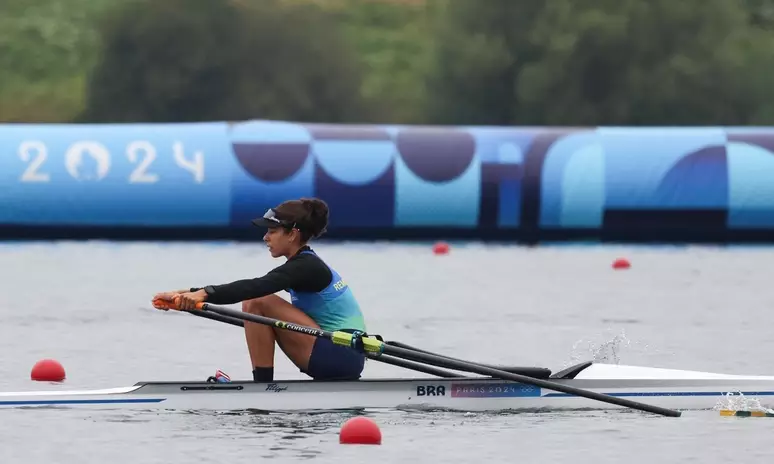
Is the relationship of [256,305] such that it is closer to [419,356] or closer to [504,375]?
[419,356]

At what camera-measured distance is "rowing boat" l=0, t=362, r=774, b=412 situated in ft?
34.9

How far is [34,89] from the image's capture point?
4969cm

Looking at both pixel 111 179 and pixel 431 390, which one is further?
pixel 111 179

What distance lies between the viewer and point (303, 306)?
1092cm

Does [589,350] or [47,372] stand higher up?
[589,350]

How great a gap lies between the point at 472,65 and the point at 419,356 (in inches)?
1363

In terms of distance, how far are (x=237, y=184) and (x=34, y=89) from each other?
2648cm

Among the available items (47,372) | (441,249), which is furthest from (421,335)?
(441,249)

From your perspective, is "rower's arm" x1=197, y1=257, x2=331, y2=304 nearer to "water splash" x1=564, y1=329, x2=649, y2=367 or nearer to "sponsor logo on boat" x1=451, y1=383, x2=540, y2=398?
"sponsor logo on boat" x1=451, y1=383, x2=540, y2=398

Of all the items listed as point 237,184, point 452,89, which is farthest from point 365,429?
point 452,89

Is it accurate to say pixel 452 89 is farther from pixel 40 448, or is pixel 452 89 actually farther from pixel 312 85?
pixel 40 448

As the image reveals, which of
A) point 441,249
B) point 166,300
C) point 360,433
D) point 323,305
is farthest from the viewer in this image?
point 441,249

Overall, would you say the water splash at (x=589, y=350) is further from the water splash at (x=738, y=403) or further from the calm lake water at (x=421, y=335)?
the water splash at (x=738, y=403)

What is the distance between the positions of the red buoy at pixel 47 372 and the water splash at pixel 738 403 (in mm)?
4972
